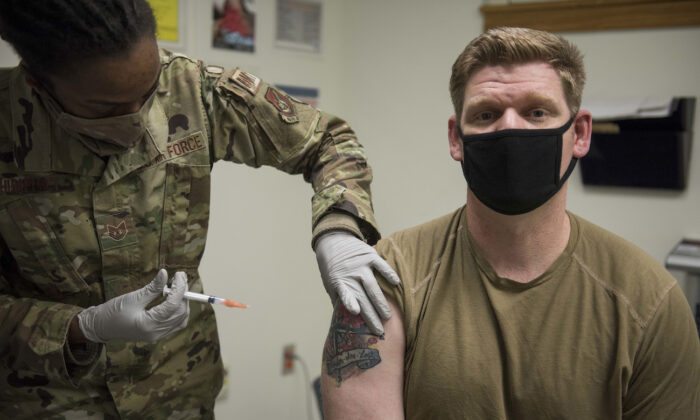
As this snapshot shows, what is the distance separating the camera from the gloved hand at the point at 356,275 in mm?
1260

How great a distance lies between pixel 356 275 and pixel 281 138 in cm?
47

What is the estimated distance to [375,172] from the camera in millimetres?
3363

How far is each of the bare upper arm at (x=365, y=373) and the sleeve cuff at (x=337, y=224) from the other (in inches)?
9.0

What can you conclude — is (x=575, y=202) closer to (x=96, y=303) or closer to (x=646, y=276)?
(x=646, y=276)

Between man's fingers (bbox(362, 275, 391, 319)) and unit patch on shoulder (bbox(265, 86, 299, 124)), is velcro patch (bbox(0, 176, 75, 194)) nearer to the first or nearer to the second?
unit patch on shoulder (bbox(265, 86, 299, 124))

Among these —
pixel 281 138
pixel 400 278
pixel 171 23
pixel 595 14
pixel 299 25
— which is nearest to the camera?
pixel 400 278

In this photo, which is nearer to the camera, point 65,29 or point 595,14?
point 65,29

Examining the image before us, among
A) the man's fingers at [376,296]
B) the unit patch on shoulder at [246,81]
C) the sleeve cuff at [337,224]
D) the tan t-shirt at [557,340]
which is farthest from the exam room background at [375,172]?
the man's fingers at [376,296]

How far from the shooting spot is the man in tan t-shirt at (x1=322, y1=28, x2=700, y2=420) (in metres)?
1.16

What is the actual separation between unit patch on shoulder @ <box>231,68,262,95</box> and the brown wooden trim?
1.67 m

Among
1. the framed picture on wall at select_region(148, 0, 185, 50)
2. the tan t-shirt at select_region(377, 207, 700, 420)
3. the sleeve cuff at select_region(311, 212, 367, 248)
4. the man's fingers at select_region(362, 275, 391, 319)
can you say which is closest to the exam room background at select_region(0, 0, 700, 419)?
the framed picture on wall at select_region(148, 0, 185, 50)

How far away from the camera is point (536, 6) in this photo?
2703 millimetres

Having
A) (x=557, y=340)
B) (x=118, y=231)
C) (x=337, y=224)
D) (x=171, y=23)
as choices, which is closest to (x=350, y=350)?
(x=337, y=224)

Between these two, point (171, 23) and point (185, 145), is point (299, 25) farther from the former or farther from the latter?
point (185, 145)
